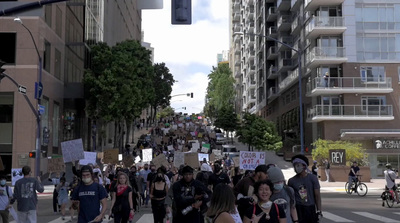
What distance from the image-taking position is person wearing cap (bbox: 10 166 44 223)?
10.4 m

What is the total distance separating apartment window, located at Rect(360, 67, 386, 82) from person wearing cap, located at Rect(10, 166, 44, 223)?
3752 centimetres

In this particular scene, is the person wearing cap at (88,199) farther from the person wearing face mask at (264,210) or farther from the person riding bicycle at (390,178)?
the person riding bicycle at (390,178)

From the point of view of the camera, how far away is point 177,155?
23.8 metres

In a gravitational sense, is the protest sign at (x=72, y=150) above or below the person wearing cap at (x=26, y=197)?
above

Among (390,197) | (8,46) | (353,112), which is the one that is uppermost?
(8,46)

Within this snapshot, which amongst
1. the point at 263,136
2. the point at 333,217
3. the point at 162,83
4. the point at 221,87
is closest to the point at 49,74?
the point at 263,136

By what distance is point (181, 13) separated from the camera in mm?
10391

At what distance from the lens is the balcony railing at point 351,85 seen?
42.8 meters

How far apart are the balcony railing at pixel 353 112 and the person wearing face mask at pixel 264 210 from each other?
125 feet

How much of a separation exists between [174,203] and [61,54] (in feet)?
116

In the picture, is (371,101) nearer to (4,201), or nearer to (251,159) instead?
(251,159)

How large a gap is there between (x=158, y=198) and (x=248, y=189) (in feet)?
7.61

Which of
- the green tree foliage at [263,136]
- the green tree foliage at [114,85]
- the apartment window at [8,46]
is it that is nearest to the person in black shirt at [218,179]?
the apartment window at [8,46]

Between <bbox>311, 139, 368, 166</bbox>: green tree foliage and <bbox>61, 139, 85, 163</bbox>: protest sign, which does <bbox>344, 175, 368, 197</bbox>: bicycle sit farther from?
<bbox>61, 139, 85, 163</bbox>: protest sign
